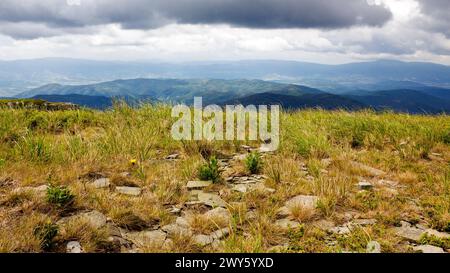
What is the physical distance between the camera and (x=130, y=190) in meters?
5.71

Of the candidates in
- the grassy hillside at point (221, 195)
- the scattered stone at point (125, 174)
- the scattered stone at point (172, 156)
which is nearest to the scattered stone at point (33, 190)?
the grassy hillside at point (221, 195)

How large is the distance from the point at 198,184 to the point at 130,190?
3.77 ft

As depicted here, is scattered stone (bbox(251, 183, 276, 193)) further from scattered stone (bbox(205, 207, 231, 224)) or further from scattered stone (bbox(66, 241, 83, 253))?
scattered stone (bbox(66, 241, 83, 253))

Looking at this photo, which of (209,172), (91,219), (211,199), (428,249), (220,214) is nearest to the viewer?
(428,249)

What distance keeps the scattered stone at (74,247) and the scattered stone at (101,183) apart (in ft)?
5.93

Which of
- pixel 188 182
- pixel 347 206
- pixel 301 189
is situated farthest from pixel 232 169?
pixel 347 206

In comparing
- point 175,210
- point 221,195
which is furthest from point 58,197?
point 221,195

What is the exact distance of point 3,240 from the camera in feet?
11.8

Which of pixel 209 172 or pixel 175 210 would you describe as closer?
pixel 175 210

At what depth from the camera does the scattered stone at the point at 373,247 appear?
3.91 m

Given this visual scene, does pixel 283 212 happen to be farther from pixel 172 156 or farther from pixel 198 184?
pixel 172 156

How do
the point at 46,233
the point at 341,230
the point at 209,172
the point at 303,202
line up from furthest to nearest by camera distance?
the point at 209,172, the point at 303,202, the point at 341,230, the point at 46,233

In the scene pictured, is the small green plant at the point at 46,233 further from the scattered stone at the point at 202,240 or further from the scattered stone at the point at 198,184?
the scattered stone at the point at 198,184

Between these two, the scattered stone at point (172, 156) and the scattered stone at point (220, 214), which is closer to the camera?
the scattered stone at point (220, 214)
